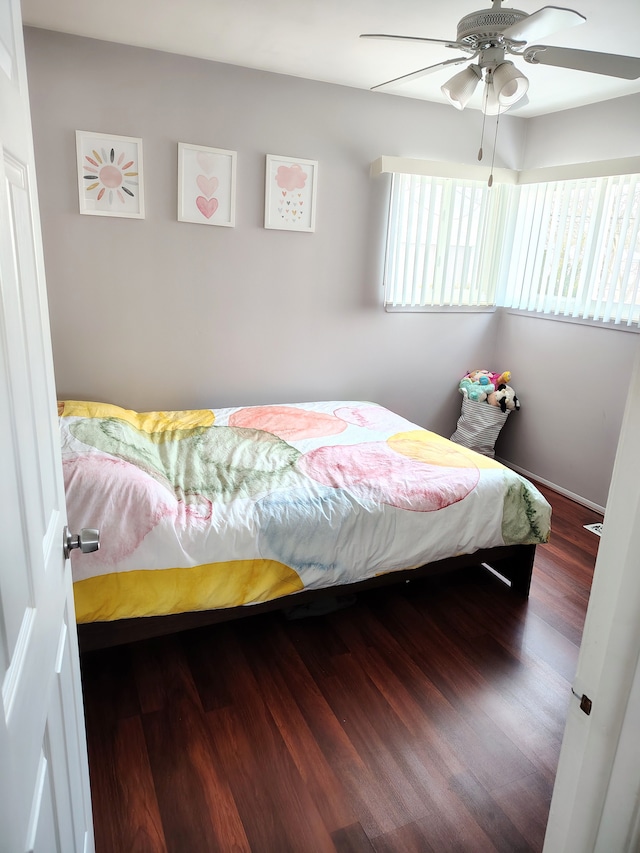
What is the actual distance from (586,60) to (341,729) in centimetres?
239

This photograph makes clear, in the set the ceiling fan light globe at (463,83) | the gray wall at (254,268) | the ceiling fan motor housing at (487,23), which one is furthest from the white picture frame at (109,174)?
the ceiling fan motor housing at (487,23)

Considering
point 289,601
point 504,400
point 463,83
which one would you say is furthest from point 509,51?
point 504,400

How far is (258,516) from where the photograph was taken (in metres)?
2.13

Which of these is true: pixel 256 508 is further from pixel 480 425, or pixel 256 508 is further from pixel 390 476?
pixel 480 425

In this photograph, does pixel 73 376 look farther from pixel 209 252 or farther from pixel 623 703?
pixel 623 703

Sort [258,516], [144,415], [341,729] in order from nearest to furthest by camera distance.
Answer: [341,729] < [258,516] < [144,415]

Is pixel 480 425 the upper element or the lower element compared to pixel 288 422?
lower

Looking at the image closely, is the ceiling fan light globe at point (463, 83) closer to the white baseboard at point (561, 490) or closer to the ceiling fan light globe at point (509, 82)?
the ceiling fan light globe at point (509, 82)

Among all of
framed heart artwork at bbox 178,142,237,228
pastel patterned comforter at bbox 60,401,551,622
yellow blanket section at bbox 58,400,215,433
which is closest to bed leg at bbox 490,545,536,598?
pastel patterned comforter at bbox 60,401,551,622

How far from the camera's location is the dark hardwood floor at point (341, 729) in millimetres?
1543

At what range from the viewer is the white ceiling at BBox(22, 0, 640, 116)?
2309mm

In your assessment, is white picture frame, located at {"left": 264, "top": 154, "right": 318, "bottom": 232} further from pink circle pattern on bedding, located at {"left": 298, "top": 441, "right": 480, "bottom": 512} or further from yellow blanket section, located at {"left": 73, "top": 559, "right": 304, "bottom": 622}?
yellow blanket section, located at {"left": 73, "top": 559, "right": 304, "bottom": 622}

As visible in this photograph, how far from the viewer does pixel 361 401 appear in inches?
154

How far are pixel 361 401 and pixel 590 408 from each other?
1.50 m
